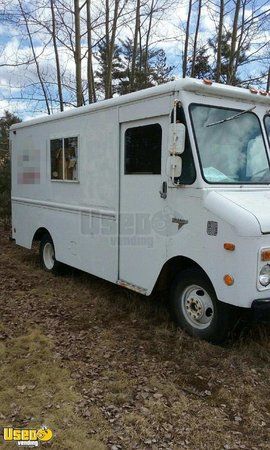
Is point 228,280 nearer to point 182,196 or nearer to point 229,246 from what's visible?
point 229,246

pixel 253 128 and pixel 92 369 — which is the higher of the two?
pixel 253 128

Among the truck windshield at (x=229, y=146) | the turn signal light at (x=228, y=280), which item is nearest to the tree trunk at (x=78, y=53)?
the truck windshield at (x=229, y=146)

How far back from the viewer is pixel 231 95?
15.8ft

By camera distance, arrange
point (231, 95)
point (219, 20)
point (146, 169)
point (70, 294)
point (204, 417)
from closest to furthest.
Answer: point (204, 417), point (231, 95), point (146, 169), point (70, 294), point (219, 20)

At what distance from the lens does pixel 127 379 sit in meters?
4.00

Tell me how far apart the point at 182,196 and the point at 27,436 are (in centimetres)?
275

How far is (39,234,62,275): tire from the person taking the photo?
7637mm

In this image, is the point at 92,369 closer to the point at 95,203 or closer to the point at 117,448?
the point at 117,448

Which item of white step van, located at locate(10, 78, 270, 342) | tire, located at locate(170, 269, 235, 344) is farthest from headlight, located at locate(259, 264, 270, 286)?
tire, located at locate(170, 269, 235, 344)

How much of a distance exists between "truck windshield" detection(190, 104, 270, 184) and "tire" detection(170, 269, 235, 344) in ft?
3.77

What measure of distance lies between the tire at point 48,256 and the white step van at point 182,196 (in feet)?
3.79

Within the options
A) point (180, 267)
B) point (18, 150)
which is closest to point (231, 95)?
point (180, 267)

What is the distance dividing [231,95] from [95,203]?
8.05 ft

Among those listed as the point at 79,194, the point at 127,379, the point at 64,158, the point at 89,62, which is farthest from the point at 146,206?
the point at 89,62
